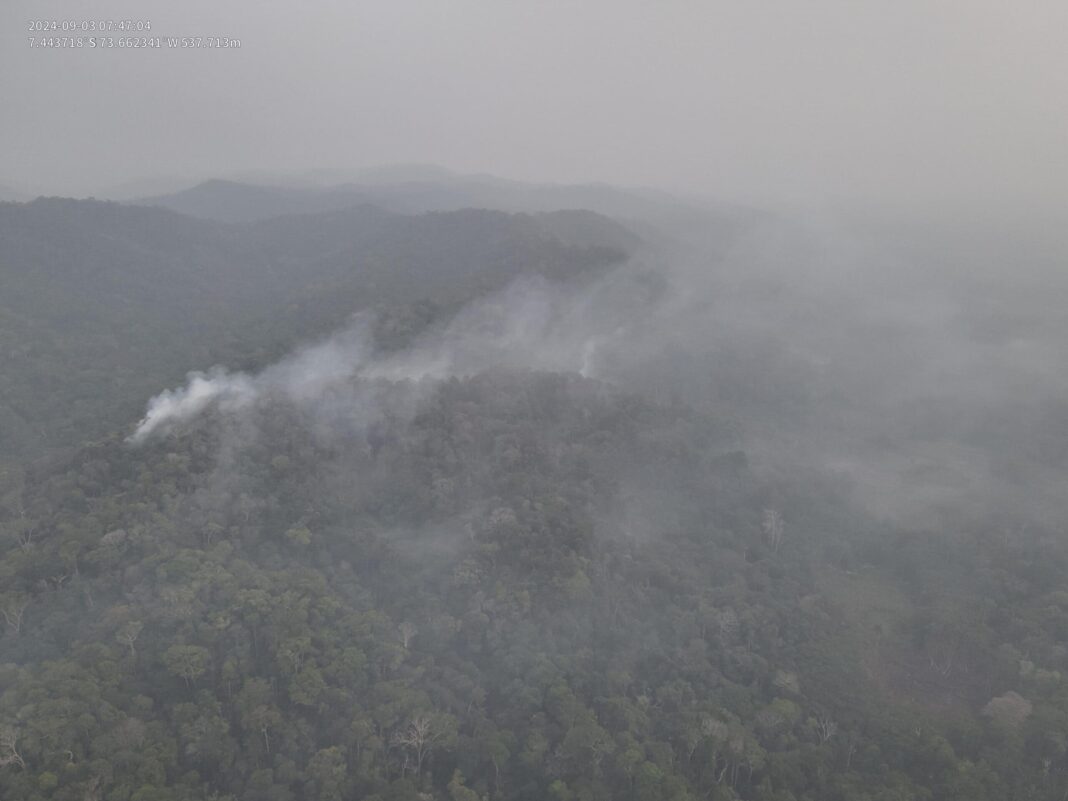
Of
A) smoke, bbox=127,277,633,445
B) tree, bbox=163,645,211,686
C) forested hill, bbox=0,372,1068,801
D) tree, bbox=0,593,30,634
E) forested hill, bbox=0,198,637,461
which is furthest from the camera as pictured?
forested hill, bbox=0,198,637,461

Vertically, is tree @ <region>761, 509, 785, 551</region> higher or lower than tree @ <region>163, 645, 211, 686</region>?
lower

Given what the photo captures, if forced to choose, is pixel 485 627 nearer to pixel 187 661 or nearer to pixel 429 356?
pixel 187 661

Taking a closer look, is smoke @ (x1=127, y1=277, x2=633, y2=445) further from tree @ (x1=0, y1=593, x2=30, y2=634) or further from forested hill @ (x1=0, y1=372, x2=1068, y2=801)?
tree @ (x1=0, y1=593, x2=30, y2=634)

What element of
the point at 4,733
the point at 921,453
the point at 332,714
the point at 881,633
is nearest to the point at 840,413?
the point at 921,453

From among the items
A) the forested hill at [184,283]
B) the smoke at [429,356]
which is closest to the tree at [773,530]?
the smoke at [429,356]

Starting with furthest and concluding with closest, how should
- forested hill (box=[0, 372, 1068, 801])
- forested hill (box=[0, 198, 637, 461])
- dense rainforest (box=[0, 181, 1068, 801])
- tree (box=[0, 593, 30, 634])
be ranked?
forested hill (box=[0, 198, 637, 461]) < tree (box=[0, 593, 30, 634]) < dense rainforest (box=[0, 181, 1068, 801]) < forested hill (box=[0, 372, 1068, 801])

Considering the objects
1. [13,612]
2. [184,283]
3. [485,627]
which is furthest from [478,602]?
[184,283]

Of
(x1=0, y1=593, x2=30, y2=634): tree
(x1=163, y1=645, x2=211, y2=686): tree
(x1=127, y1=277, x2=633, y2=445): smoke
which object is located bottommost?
(x1=163, y1=645, x2=211, y2=686): tree

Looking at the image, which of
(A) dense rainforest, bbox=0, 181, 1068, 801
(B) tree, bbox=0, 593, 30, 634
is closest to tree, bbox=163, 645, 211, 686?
(A) dense rainforest, bbox=0, 181, 1068, 801
